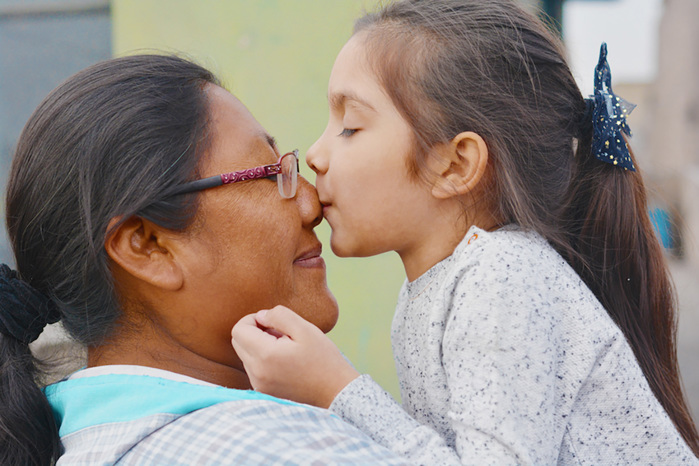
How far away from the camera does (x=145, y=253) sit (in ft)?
5.81

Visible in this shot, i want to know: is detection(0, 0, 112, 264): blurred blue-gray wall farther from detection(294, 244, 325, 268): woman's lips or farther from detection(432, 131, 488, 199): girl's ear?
detection(432, 131, 488, 199): girl's ear

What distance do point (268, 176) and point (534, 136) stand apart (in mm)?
725

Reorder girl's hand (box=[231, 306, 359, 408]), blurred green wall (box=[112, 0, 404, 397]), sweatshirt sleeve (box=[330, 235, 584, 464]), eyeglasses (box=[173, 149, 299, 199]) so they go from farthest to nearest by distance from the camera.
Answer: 1. blurred green wall (box=[112, 0, 404, 397])
2. eyeglasses (box=[173, 149, 299, 199])
3. girl's hand (box=[231, 306, 359, 408])
4. sweatshirt sleeve (box=[330, 235, 584, 464])

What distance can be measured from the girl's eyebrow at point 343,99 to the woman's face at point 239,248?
0.75ft

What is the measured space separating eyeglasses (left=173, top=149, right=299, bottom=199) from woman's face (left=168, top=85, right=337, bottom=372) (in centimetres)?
1

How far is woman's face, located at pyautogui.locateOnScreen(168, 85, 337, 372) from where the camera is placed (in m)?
1.81

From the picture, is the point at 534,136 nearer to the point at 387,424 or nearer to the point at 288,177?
the point at 288,177

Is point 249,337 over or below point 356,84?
below

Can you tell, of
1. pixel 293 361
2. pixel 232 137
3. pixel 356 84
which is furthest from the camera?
pixel 356 84

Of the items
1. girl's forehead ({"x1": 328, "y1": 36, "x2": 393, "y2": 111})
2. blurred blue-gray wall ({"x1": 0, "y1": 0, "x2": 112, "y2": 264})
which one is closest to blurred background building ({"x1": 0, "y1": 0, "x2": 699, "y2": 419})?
blurred blue-gray wall ({"x1": 0, "y1": 0, "x2": 112, "y2": 264})

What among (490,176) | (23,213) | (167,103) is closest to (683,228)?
(490,176)

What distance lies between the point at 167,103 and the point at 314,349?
2.26 ft

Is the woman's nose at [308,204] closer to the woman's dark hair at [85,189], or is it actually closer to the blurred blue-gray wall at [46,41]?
the woman's dark hair at [85,189]

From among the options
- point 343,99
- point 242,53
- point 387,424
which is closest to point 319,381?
point 387,424
